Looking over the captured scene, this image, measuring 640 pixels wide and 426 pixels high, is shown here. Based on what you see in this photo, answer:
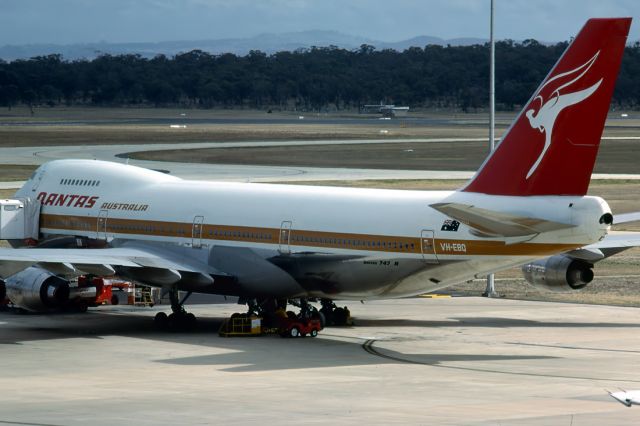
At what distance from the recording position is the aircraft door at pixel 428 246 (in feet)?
122

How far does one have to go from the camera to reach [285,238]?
40.5 metres

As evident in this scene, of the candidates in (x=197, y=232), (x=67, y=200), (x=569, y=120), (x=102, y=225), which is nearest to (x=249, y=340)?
(x=197, y=232)

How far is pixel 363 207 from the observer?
128 ft

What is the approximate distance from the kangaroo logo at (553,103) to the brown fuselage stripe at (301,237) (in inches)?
82.7

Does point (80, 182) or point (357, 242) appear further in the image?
point (80, 182)

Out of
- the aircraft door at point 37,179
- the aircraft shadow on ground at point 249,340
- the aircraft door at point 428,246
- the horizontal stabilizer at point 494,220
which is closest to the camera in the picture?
the horizontal stabilizer at point 494,220

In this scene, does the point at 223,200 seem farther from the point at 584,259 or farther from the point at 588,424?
the point at 588,424

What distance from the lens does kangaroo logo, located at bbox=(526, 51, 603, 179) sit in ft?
114

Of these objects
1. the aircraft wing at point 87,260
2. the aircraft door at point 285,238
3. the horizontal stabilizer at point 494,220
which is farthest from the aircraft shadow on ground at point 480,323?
the horizontal stabilizer at point 494,220

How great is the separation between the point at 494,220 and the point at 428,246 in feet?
7.74

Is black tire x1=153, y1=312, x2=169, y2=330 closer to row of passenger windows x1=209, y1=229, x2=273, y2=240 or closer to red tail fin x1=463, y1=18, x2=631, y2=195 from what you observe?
row of passenger windows x1=209, y1=229, x2=273, y2=240

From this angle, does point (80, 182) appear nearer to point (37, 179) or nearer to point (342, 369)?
point (37, 179)

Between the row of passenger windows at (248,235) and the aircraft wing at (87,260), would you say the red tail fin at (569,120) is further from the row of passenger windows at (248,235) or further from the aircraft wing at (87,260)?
the aircraft wing at (87,260)

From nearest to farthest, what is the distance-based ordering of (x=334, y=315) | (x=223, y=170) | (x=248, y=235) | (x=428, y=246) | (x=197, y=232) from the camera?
(x=428, y=246), (x=248, y=235), (x=197, y=232), (x=334, y=315), (x=223, y=170)
